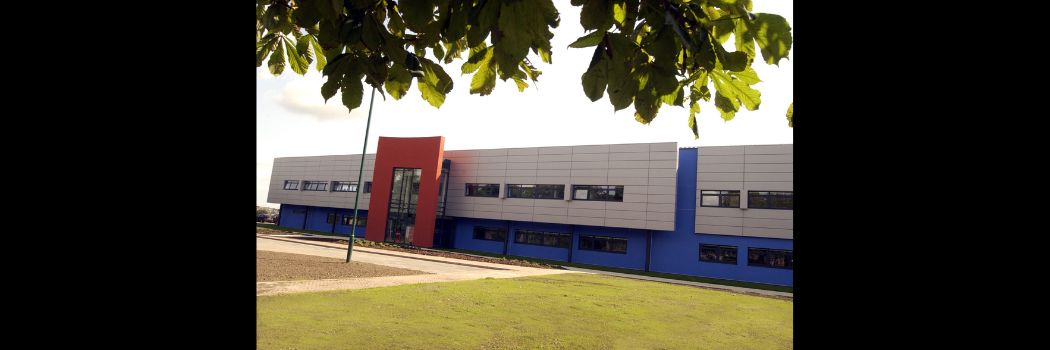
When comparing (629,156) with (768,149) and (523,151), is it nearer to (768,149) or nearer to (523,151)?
(768,149)

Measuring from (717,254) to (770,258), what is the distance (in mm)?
2793

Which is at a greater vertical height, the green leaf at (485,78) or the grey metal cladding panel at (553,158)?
the grey metal cladding panel at (553,158)

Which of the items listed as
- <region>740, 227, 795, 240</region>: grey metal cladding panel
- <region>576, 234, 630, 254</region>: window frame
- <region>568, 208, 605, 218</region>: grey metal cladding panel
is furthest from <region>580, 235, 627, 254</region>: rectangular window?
<region>740, 227, 795, 240</region>: grey metal cladding panel

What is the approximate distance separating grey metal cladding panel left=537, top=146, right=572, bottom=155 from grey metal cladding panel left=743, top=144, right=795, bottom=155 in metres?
11.1

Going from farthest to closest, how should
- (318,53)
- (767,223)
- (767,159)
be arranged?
1. (767,159)
2. (767,223)
3. (318,53)

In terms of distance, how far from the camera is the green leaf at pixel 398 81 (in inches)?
111

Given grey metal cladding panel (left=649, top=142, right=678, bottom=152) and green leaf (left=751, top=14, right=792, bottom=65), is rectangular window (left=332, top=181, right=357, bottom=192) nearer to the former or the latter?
grey metal cladding panel (left=649, top=142, right=678, bottom=152)

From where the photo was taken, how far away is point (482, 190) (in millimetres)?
35469

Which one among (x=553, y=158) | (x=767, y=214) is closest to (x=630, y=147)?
(x=553, y=158)

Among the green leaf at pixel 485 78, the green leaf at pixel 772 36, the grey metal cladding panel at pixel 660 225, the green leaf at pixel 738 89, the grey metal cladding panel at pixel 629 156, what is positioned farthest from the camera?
the grey metal cladding panel at pixel 629 156

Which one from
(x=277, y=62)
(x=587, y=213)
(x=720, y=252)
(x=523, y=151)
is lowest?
(x=720, y=252)

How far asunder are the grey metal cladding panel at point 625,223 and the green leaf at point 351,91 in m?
27.8

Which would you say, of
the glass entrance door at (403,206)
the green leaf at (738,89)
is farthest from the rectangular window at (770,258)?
the green leaf at (738,89)

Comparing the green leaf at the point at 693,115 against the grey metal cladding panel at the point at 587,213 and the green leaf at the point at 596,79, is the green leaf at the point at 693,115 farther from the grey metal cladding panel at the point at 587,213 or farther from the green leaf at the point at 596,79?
the grey metal cladding panel at the point at 587,213
